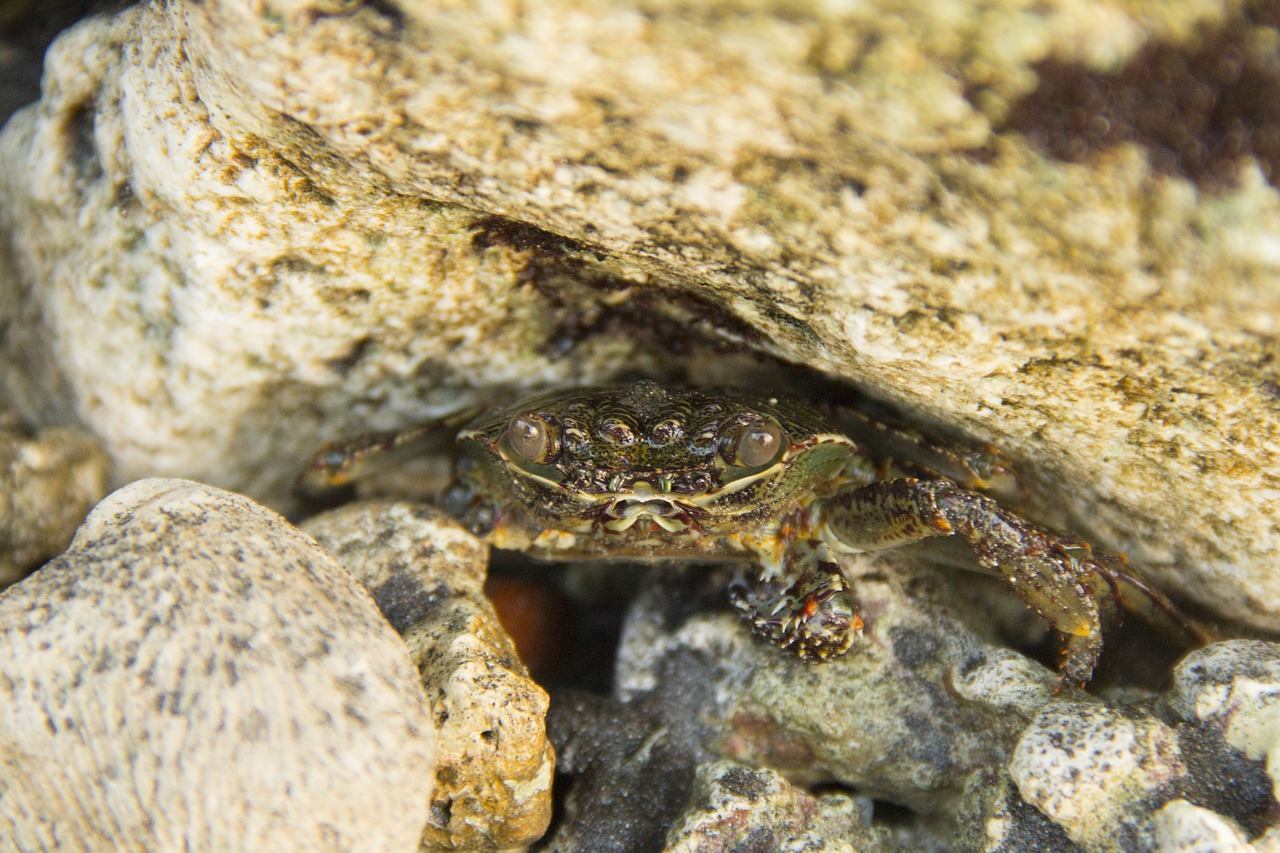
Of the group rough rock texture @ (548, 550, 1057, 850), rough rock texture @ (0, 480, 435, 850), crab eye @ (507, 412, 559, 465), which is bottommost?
rough rock texture @ (548, 550, 1057, 850)

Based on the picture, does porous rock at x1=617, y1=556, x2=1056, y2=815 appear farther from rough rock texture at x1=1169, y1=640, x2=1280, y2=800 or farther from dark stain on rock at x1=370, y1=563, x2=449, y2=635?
dark stain on rock at x1=370, y1=563, x2=449, y2=635

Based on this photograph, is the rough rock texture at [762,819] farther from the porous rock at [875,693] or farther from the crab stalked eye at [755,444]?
the crab stalked eye at [755,444]

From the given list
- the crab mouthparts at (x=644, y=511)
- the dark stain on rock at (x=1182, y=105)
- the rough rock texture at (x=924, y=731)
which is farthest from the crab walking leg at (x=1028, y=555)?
the dark stain on rock at (x=1182, y=105)

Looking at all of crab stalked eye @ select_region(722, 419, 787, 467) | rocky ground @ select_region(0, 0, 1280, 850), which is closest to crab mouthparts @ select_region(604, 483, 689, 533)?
crab stalked eye @ select_region(722, 419, 787, 467)

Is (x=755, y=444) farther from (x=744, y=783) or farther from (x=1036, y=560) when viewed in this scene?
(x=744, y=783)

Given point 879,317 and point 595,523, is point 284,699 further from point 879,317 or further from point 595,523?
point 879,317

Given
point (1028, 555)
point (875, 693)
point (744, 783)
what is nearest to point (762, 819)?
point (744, 783)

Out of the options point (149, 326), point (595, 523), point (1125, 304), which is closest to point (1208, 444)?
point (1125, 304)
